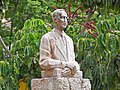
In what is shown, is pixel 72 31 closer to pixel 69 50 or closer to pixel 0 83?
pixel 0 83

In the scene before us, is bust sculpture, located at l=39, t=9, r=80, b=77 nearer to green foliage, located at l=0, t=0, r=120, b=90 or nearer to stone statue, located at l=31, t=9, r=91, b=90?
stone statue, located at l=31, t=9, r=91, b=90

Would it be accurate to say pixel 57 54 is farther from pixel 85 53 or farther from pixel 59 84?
pixel 85 53

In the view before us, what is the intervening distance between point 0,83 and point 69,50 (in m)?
2.64

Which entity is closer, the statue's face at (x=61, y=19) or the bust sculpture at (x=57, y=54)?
the bust sculpture at (x=57, y=54)

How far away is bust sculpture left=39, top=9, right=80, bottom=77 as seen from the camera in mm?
6930

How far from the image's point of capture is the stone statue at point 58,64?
6898mm

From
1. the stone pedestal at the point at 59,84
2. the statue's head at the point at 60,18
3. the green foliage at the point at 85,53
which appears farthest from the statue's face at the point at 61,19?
the green foliage at the point at 85,53

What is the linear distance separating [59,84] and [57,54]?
496 millimetres

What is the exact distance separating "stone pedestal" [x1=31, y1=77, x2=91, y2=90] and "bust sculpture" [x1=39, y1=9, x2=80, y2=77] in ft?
0.29

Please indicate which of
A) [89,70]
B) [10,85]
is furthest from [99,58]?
[10,85]

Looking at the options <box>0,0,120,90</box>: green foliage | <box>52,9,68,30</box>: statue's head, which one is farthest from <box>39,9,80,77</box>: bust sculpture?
<box>0,0,120,90</box>: green foliage

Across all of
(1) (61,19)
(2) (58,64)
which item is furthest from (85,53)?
(2) (58,64)

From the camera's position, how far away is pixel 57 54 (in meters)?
7.11

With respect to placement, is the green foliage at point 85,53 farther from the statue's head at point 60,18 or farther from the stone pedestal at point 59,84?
the stone pedestal at point 59,84
